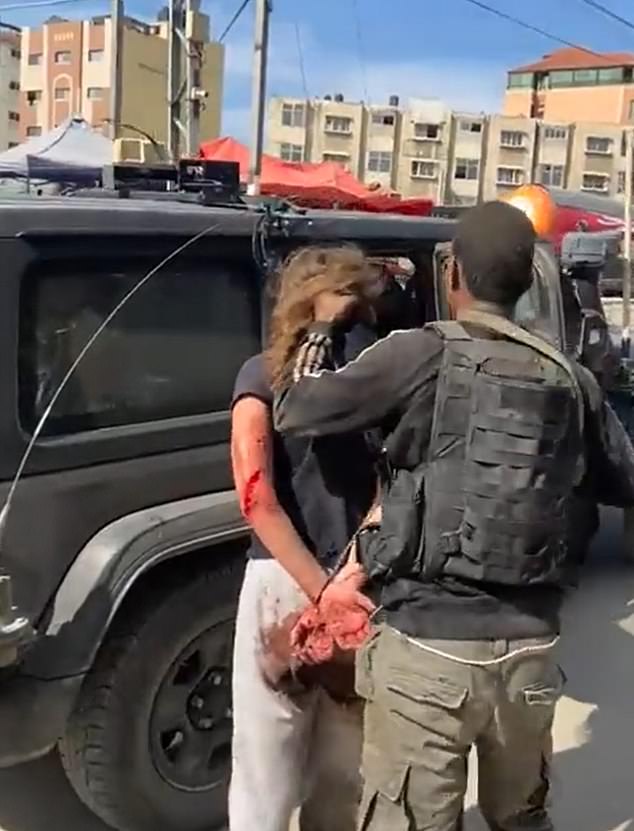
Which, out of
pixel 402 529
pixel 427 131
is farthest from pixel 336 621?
pixel 427 131

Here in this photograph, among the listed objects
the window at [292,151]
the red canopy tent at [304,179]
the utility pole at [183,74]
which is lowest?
the red canopy tent at [304,179]

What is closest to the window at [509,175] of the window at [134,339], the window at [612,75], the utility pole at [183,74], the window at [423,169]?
the window at [423,169]

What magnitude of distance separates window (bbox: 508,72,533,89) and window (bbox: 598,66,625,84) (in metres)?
7.33

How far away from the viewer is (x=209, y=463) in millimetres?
3105

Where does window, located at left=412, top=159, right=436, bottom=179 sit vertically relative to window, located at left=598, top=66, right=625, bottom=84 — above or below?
below

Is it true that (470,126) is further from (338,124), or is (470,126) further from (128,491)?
(128,491)

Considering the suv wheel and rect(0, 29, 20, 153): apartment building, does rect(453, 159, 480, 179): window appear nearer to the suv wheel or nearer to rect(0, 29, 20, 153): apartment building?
rect(0, 29, 20, 153): apartment building

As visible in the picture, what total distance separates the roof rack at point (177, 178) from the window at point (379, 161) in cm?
7687

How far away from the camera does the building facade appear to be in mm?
77625

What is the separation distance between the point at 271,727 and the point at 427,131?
80702 millimetres

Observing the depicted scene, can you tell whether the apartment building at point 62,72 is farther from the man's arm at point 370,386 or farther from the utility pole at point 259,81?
the man's arm at point 370,386

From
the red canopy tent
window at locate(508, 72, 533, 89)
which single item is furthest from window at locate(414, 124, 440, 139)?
the red canopy tent

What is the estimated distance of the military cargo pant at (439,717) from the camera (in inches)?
87.0

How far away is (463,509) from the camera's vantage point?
7.02 ft
